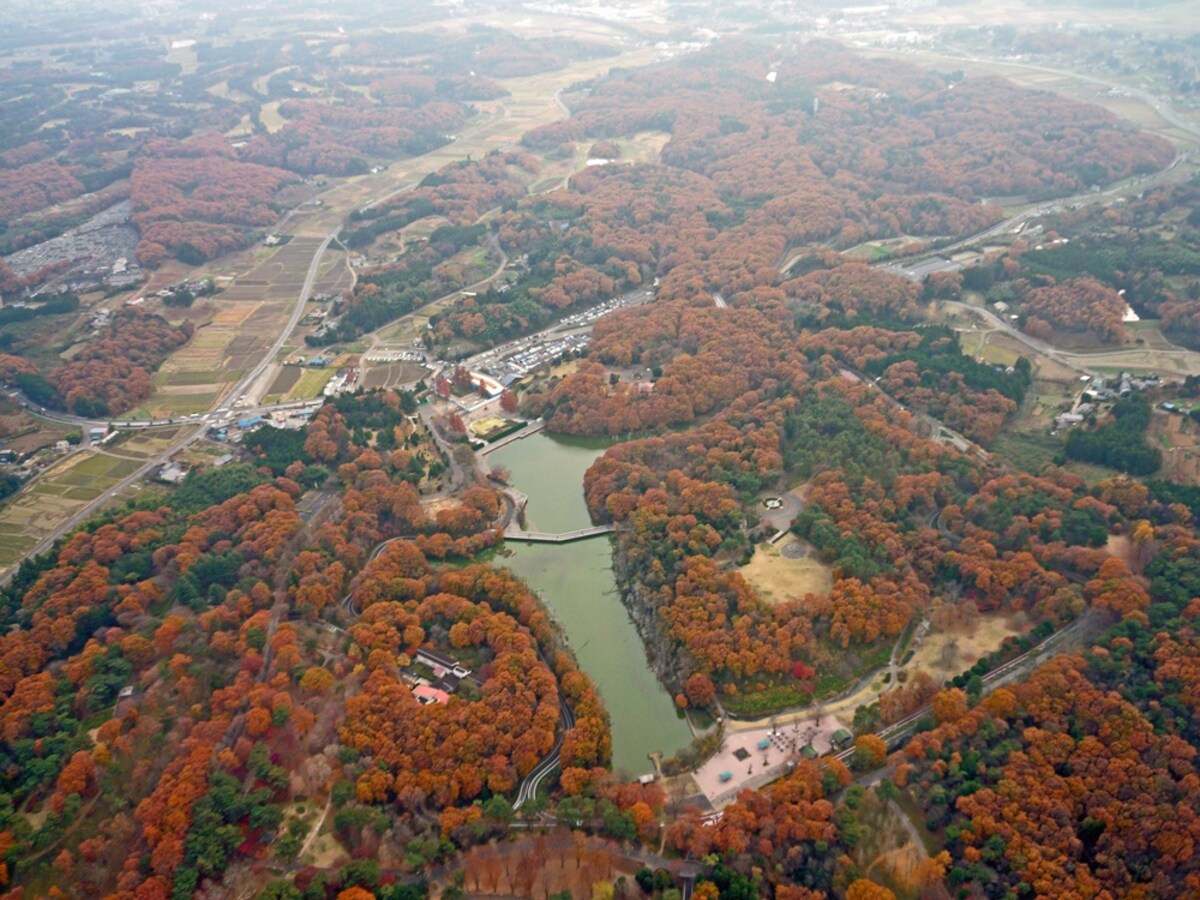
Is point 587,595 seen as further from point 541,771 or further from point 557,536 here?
point 541,771

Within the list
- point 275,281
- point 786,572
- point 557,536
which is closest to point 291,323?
point 275,281

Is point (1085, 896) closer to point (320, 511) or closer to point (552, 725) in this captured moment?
point (552, 725)

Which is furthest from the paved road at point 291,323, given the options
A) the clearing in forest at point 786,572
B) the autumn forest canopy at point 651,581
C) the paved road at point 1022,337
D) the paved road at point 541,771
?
the paved road at point 1022,337

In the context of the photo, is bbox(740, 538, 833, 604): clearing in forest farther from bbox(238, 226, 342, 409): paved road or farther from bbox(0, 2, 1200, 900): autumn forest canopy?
bbox(238, 226, 342, 409): paved road

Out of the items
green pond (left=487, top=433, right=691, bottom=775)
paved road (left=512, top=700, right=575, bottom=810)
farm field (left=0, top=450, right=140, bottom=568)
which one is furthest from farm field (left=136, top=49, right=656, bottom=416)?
paved road (left=512, top=700, right=575, bottom=810)

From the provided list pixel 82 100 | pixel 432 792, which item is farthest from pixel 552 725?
pixel 82 100

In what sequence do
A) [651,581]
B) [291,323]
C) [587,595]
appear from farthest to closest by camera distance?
[291,323], [587,595], [651,581]
